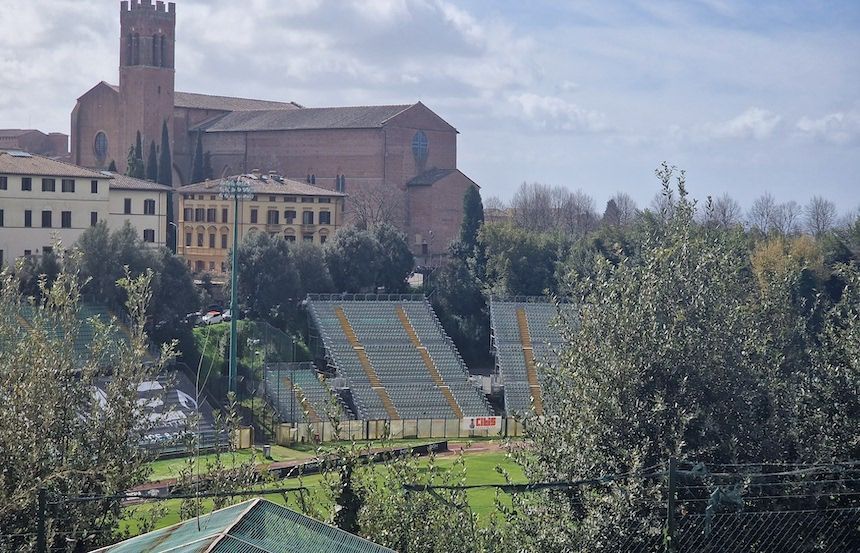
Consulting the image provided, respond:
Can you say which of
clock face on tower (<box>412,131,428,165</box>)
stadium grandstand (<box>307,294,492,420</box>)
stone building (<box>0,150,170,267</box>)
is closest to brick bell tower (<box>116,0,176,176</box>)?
clock face on tower (<box>412,131,428,165</box>)

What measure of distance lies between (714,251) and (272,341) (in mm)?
40827

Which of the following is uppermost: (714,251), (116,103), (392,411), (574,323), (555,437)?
(116,103)

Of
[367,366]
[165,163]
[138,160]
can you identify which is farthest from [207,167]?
[367,366]

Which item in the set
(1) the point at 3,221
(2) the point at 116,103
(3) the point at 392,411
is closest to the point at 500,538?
(3) the point at 392,411

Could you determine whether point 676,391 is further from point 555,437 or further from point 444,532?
point 444,532

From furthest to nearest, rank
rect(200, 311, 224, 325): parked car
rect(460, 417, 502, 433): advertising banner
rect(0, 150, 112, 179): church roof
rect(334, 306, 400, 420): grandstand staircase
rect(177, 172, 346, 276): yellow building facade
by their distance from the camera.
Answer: rect(177, 172, 346, 276): yellow building facade → rect(0, 150, 112, 179): church roof → rect(200, 311, 224, 325): parked car → rect(334, 306, 400, 420): grandstand staircase → rect(460, 417, 502, 433): advertising banner

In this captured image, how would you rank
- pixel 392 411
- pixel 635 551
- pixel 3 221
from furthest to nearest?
pixel 3 221 → pixel 392 411 → pixel 635 551

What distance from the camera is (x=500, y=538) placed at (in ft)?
46.0

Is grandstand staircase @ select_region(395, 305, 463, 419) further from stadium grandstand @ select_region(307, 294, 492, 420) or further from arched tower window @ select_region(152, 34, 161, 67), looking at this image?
arched tower window @ select_region(152, 34, 161, 67)

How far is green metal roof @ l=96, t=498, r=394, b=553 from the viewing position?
10.1 metres

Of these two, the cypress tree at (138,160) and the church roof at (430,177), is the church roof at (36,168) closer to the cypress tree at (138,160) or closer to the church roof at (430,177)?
the cypress tree at (138,160)

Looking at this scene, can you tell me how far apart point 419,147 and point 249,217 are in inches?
853

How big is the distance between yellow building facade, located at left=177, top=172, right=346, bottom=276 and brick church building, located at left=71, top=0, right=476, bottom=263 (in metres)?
9.46

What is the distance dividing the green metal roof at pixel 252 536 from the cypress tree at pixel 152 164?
270 ft
